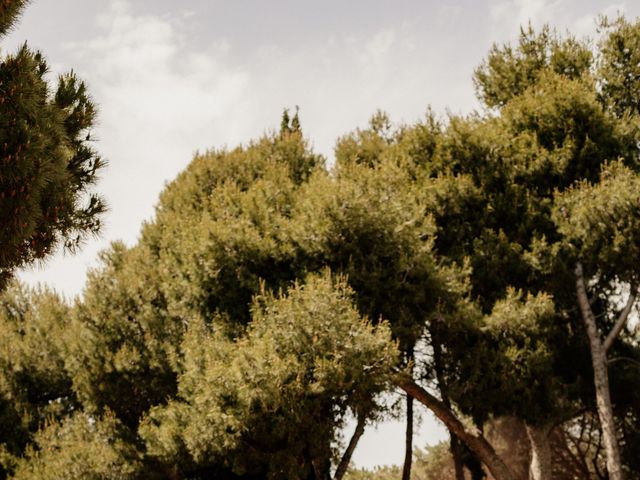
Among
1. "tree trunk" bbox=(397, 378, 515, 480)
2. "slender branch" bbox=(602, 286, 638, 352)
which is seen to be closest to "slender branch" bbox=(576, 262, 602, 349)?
"slender branch" bbox=(602, 286, 638, 352)

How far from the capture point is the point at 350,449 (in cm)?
1739

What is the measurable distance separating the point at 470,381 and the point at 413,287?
10.5ft

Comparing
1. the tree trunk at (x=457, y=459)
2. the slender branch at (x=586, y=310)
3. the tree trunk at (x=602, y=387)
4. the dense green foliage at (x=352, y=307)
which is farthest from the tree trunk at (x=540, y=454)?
the slender branch at (x=586, y=310)

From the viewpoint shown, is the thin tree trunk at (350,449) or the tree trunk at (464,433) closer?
the thin tree trunk at (350,449)

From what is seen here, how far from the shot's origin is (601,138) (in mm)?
20234

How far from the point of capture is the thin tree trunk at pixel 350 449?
55.8 ft

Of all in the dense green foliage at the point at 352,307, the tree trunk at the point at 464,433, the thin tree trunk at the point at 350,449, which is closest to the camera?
the dense green foliage at the point at 352,307

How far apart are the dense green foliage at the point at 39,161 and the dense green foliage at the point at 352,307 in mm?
6809

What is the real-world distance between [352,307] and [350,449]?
4.08 metres

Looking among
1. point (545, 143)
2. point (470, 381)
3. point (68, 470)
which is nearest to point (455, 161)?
point (545, 143)

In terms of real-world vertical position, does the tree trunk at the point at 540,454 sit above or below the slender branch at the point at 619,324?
below

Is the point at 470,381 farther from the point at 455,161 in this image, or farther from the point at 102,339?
the point at 102,339

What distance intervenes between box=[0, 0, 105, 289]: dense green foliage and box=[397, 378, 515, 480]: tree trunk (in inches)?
430

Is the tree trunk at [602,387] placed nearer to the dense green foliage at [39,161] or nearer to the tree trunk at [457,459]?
the tree trunk at [457,459]
